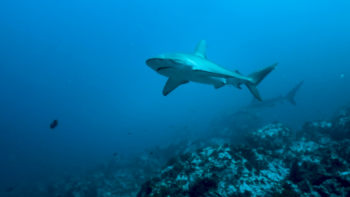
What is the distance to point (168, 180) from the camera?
4508mm

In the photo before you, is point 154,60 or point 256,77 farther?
point 256,77

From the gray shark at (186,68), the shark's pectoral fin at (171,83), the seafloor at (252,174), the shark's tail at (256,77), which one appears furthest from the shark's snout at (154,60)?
the shark's tail at (256,77)

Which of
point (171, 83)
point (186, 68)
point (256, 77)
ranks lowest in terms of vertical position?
point (186, 68)

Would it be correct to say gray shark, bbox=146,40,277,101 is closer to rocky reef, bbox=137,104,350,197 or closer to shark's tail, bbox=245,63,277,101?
shark's tail, bbox=245,63,277,101

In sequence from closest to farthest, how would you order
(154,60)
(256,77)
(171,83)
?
(154,60) < (171,83) < (256,77)

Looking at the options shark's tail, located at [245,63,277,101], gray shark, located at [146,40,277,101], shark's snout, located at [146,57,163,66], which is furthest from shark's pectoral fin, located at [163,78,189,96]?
shark's tail, located at [245,63,277,101]

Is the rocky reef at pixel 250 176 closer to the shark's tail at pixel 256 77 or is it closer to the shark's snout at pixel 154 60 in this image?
the shark's tail at pixel 256 77

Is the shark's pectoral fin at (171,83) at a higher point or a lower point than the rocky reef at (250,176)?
higher

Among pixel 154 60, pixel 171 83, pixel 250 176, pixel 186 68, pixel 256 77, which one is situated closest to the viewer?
pixel 154 60

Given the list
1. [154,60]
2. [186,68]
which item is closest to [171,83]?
[186,68]

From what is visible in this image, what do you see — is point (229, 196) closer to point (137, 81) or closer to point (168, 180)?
point (168, 180)

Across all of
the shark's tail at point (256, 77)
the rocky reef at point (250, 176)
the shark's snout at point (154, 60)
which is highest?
the shark's tail at point (256, 77)

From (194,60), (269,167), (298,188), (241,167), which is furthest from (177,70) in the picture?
(269,167)

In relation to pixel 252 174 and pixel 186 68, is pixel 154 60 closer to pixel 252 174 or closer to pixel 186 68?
pixel 186 68
